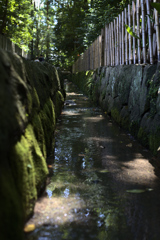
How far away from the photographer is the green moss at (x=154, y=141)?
12.7 ft

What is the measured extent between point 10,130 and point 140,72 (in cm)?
397

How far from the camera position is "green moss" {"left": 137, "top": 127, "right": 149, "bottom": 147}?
447cm

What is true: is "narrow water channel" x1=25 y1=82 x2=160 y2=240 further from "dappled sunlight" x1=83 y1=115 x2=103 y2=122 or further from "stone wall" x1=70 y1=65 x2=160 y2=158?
"dappled sunlight" x1=83 y1=115 x2=103 y2=122

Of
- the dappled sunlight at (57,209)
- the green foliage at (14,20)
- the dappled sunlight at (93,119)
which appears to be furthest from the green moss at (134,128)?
the green foliage at (14,20)

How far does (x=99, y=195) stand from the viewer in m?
2.72

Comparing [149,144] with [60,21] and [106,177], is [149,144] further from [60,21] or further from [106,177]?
[60,21]

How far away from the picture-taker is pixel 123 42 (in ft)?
23.4

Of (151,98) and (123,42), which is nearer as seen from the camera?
(151,98)

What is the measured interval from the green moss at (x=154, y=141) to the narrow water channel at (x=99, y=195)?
0.13 meters

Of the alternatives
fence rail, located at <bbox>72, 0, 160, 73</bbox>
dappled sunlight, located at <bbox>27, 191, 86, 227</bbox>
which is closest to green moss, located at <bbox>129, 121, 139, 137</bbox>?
fence rail, located at <bbox>72, 0, 160, 73</bbox>

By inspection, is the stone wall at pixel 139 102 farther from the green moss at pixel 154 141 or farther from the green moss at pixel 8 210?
the green moss at pixel 8 210

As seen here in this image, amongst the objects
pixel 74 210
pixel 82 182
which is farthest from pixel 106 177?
pixel 74 210

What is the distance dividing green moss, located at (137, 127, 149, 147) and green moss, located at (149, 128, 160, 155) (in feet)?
0.85

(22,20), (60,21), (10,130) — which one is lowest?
(10,130)
